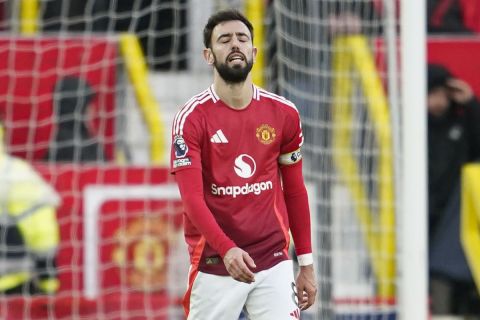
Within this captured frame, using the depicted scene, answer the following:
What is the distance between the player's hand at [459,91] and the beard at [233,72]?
3.77 m

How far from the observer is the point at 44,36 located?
8.72m

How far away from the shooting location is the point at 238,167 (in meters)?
4.96

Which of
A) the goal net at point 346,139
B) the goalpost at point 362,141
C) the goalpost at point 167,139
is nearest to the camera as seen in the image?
the goalpost at point 362,141

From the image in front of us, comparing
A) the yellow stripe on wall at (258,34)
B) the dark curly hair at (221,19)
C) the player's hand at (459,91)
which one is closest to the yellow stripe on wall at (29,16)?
the yellow stripe on wall at (258,34)

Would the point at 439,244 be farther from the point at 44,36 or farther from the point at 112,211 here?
the point at 44,36

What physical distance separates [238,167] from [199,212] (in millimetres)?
293

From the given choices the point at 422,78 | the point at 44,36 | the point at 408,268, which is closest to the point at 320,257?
the point at 408,268

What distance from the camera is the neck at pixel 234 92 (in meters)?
4.96

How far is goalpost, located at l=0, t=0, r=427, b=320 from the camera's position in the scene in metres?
7.34

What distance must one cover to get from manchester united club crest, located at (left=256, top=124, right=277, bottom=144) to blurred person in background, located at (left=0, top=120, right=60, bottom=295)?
9.85 ft

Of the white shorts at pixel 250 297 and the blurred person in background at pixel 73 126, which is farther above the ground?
the blurred person in background at pixel 73 126

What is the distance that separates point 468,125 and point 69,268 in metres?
2.69

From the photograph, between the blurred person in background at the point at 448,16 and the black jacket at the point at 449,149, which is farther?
the blurred person in background at the point at 448,16

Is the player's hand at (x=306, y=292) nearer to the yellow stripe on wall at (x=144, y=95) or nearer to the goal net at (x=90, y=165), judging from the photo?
the goal net at (x=90, y=165)
